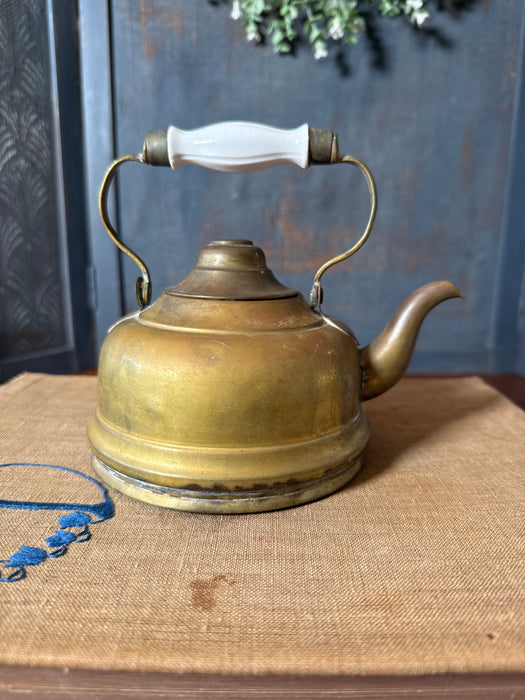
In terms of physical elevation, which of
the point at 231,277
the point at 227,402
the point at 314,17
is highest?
the point at 314,17

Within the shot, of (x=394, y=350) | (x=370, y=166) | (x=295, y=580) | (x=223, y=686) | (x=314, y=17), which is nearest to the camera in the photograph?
(x=223, y=686)

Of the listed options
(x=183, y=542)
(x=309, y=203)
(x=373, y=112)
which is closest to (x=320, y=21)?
(x=373, y=112)

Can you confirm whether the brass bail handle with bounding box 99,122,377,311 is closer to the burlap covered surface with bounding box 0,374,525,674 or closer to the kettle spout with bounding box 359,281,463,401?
the kettle spout with bounding box 359,281,463,401

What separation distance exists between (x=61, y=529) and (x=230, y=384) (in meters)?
0.27

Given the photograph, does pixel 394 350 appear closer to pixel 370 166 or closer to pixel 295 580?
pixel 295 580

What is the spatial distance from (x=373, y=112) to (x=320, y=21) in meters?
0.32

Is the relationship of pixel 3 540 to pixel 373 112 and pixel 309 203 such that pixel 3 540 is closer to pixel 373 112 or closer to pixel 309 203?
pixel 309 203

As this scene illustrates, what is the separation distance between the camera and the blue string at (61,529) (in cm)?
54

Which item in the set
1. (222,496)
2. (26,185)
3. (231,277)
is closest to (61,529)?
(222,496)

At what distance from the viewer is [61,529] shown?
0.61m

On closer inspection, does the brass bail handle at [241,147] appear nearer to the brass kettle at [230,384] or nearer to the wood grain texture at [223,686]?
the brass kettle at [230,384]

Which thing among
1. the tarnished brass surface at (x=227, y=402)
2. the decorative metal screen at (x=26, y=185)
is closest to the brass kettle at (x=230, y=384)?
the tarnished brass surface at (x=227, y=402)

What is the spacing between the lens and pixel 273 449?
63 cm

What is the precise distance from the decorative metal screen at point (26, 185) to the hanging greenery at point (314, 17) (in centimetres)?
64
